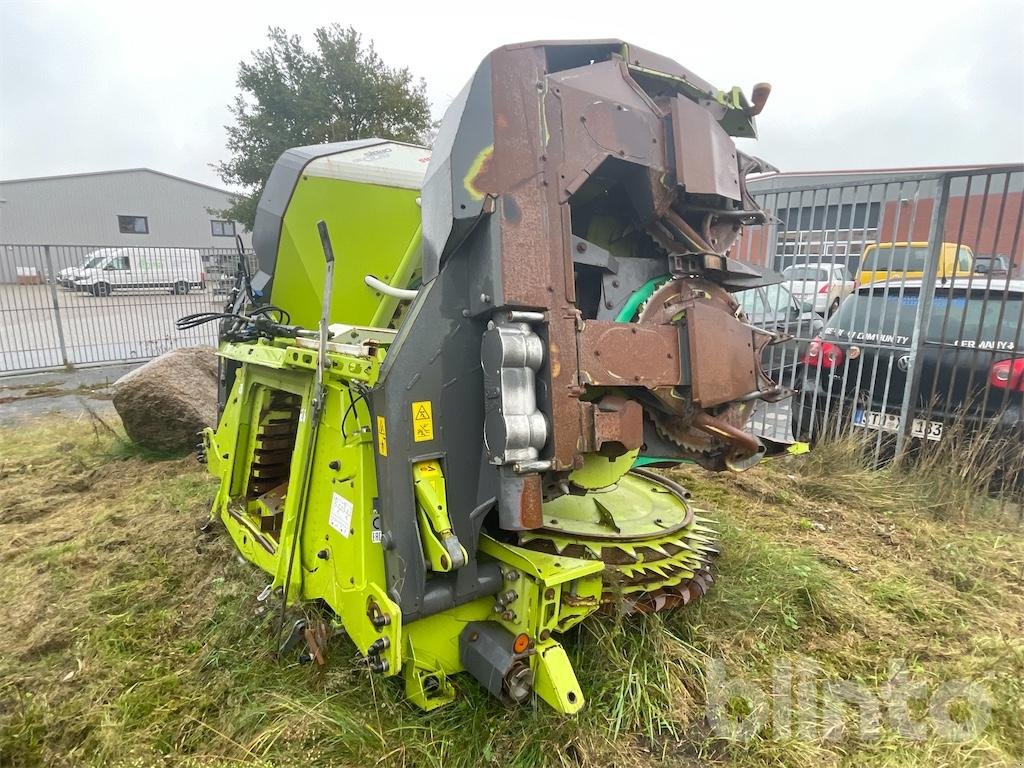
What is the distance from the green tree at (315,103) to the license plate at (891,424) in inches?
593

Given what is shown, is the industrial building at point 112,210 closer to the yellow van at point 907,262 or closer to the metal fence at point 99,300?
the metal fence at point 99,300

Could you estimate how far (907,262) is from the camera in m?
4.68

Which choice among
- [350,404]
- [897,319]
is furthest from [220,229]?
[350,404]

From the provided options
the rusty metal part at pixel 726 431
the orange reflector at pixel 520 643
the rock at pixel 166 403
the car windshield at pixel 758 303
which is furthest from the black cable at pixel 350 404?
the car windshield at pixel 758 303

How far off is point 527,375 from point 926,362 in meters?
4.23

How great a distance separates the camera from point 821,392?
5.32 metres

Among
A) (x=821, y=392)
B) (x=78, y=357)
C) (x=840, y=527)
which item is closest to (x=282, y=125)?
(x=78, y=357)

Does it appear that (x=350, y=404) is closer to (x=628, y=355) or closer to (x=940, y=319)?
(x=628, y=355)

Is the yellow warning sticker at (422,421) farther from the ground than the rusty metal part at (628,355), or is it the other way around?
the rusty metal part at (628,355)

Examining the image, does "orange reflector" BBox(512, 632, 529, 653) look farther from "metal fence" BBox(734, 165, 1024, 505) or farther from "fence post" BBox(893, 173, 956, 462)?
"fence post" BBox(893, 173, 956, 462)

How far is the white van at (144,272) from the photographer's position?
1109 centimetres

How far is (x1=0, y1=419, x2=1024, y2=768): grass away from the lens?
2113mm

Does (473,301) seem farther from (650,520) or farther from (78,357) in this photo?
(78,357)

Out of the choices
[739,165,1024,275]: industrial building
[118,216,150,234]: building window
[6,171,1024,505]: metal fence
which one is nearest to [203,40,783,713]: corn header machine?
[6,171,1024,505]: metal fence
